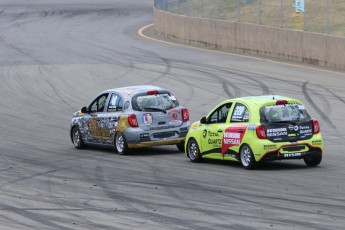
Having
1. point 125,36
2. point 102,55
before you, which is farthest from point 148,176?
point 125,36

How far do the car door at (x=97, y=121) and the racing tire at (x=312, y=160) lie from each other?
18.3 feet

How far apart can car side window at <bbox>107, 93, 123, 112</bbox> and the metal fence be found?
15035 millimetres

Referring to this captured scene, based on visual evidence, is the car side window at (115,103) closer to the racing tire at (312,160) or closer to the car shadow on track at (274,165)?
the car shadow on track at (274,165)

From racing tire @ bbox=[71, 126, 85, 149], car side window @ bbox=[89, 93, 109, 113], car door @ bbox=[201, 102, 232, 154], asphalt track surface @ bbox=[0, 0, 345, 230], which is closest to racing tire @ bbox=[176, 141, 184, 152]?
asphalt track surface @ bbox=[0, 0, 345, 230]

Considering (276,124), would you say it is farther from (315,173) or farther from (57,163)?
(57,163)

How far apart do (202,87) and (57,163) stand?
12749 millimetres

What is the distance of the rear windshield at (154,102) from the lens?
2184 centimetres

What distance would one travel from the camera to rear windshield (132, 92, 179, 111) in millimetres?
21844

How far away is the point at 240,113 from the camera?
1880 cm

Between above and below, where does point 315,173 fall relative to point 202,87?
above

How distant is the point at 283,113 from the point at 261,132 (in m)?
0.63

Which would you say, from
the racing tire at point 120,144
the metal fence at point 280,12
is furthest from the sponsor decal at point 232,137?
the metal fence at point 280,12

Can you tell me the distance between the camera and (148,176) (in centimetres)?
1809

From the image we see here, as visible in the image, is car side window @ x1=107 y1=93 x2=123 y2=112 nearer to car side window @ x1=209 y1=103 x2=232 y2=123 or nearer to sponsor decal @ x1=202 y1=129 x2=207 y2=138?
sponsor decal @ x1=202 y1=129 x2=207 y2=138
